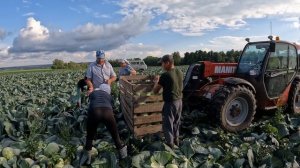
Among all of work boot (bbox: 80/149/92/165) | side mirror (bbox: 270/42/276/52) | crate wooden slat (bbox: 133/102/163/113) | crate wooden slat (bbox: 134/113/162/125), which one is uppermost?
side mirror (bbox: 270/42/276/52)

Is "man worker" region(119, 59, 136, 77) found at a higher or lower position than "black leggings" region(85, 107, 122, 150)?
higher

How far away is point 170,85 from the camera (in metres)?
6.63

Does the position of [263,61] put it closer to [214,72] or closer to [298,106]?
[214,72]

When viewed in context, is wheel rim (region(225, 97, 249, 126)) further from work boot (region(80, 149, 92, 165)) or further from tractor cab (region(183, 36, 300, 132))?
work boot (region(80, 149, 92, 165))

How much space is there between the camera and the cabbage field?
591 cm

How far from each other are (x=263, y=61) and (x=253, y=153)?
3123 mm

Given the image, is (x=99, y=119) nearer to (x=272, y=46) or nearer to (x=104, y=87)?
A: (x=104, y=87)

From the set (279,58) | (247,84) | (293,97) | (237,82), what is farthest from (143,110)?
(293,97)

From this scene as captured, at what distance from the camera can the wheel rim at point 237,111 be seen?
8.05 meters

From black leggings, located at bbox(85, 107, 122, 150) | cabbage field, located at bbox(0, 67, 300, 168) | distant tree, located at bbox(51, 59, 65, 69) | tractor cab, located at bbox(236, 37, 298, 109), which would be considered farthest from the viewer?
distant tree, located at bbox(51, 59, 65, 69)

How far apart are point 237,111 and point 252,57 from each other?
1.73 metres

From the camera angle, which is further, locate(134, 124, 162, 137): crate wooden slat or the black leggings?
locate(134, 124, 162, 137): crate wooden slat

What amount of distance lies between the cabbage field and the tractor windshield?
1.30m

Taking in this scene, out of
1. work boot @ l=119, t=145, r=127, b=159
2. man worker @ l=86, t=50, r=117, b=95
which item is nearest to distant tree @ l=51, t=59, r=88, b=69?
man worker @ l=86, t=50, r=117, b=95
